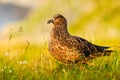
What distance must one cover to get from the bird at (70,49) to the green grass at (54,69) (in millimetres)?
151

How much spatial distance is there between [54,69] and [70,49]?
2.94ft

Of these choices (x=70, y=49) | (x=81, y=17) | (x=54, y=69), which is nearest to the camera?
(x=54, y=69)

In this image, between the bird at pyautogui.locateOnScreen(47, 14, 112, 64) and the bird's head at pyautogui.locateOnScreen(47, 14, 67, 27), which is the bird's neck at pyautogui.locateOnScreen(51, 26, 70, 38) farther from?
the bird's head at pyautogui.locateOnScreen(47, 14, 67, 27)

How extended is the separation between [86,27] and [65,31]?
103ft

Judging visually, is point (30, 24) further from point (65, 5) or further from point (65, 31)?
point (65, 31)

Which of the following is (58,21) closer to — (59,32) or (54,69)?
(59,32)

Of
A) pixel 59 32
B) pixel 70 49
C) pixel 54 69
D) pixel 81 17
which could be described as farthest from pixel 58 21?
pixel 81 17

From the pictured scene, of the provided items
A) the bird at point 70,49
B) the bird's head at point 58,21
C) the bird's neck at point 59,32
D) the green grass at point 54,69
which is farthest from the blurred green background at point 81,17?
the green grass at point 54,69

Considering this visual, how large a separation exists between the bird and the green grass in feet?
0.49

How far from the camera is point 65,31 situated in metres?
11.3

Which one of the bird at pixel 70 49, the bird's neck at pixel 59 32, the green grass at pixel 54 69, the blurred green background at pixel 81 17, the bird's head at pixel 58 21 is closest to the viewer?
the green grass at pixel 54 69

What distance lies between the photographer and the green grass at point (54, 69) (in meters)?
8.88

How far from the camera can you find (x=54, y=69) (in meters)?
9.83

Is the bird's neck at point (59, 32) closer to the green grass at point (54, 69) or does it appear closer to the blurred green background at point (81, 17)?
the green grass at point (54, 69)
